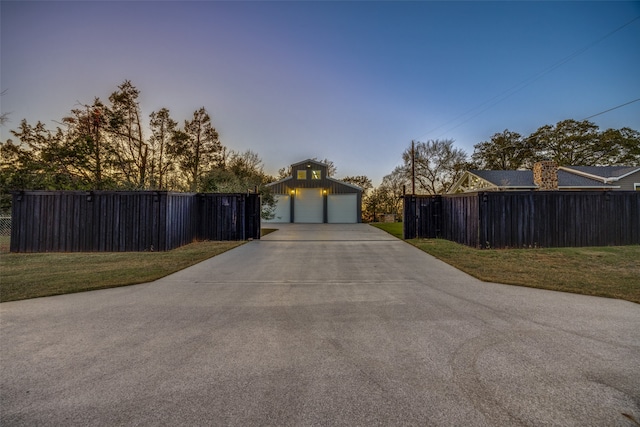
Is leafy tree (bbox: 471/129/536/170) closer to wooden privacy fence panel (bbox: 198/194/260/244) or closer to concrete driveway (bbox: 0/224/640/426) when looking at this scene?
wooden privacy fence panel (bbox: 198/194/260/244)

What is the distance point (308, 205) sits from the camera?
934 inches

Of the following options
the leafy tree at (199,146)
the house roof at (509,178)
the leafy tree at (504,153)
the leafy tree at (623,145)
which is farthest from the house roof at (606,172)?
the leafy tree at (199,146)

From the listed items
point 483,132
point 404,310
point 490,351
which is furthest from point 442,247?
point 483,132

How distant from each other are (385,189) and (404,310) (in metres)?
25.4

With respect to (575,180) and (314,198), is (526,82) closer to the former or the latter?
(575,180)

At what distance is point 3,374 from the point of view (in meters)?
2.16

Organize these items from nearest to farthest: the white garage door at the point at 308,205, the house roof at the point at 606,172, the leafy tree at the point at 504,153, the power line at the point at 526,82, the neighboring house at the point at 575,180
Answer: the power line at the point at 526,82 → the neighboring house at the point at 575,180 → the house roof at the point at 606,172 → the white garage door at the point at 308,205 → the leafy tree at the point at 504,153

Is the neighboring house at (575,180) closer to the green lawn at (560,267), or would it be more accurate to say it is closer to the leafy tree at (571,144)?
the green lawn at (560,267)

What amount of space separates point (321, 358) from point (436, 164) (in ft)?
94.9

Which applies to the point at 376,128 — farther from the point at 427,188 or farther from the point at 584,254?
the point at 584,254

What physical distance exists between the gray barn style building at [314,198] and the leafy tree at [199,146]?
498cm

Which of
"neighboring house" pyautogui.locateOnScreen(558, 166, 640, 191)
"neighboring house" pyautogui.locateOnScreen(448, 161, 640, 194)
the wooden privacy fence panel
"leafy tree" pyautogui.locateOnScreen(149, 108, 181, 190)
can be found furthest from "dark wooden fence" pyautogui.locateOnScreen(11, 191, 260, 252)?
"neighboring house" pyautogui.locateOnScreen(558, 166, 640, 191)

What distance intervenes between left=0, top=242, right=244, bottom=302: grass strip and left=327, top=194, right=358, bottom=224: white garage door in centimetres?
1506

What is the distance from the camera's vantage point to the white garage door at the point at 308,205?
23672 millimetres
